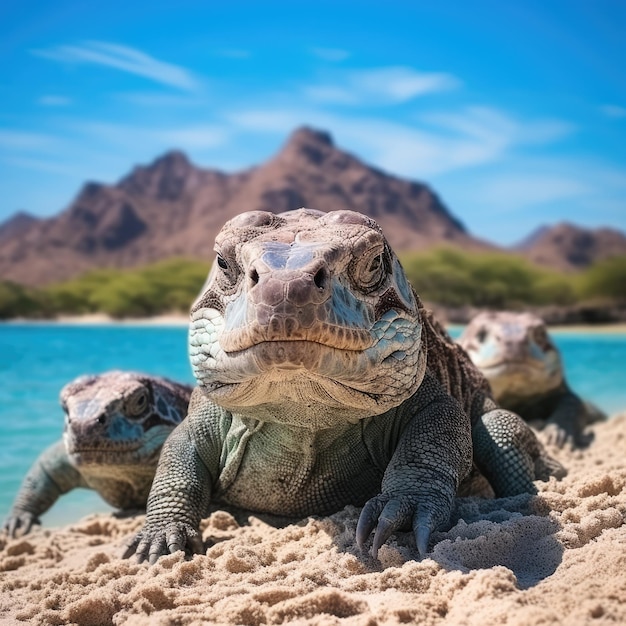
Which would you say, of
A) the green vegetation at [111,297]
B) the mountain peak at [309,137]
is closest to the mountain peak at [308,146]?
the mountain peak at [309,137]

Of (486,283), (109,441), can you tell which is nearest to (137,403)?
(109,441)

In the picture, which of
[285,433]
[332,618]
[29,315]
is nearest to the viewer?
[332,618]

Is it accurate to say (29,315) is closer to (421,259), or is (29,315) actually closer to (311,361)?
(421,259)

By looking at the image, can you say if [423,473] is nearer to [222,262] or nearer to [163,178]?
[222,262]

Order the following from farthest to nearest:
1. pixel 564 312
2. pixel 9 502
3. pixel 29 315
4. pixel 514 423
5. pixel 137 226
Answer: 1. pixel 137 226
2. pixel 29 315
3. pixel 564 312
4. pixel 9 502
5. pixel 514 423

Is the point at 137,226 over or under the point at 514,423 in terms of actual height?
over

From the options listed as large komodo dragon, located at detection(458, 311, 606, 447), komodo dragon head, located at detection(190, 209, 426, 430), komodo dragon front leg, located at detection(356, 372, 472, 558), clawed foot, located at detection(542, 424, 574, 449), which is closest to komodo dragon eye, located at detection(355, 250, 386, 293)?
komodo dragon head, located at detection(190, 209, 426, 430)

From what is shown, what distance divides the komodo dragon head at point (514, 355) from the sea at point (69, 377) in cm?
441

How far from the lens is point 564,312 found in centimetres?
5025

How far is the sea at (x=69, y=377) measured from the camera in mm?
8852

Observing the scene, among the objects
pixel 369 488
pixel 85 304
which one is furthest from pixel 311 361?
A: pixel 85 304

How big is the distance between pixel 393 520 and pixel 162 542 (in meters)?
1.17

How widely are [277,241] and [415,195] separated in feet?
569

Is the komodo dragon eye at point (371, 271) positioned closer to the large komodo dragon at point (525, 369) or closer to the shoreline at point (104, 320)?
the large komodo dragon at point (525, 369)
